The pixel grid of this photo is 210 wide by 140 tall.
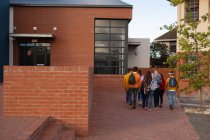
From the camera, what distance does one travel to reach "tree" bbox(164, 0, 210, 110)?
16.0 m

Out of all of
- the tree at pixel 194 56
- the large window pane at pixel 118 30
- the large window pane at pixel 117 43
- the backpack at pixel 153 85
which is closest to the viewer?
the backpack at pixel 153 85

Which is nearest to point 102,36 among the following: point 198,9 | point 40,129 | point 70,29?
point 70,29

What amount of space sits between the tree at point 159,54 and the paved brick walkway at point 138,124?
Answer: 32766mm

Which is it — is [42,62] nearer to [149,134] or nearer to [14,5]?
[14,5]

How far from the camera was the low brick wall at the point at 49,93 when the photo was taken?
920 centimetres

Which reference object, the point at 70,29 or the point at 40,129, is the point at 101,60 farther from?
the point at 40,129

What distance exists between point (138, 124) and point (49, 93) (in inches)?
134

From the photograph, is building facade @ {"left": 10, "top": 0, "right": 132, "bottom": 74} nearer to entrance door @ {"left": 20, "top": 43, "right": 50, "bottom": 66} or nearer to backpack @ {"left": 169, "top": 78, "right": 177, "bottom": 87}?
entrance door @ {"left": 20, "top": 43, "right": 50, "bottom": 66}

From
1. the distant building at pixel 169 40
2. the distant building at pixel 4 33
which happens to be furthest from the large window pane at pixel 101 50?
the distant building at pixel 169 40

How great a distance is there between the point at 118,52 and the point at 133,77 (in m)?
12.0

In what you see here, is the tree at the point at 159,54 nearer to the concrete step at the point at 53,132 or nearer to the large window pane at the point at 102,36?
the large window pane at the point at 102,36

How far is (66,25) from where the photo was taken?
87.6ft

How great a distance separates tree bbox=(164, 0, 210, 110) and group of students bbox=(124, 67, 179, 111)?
2.52ft

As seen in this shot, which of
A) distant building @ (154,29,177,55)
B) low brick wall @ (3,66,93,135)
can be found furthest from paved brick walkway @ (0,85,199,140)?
distant building @ (154,29,177,55)
